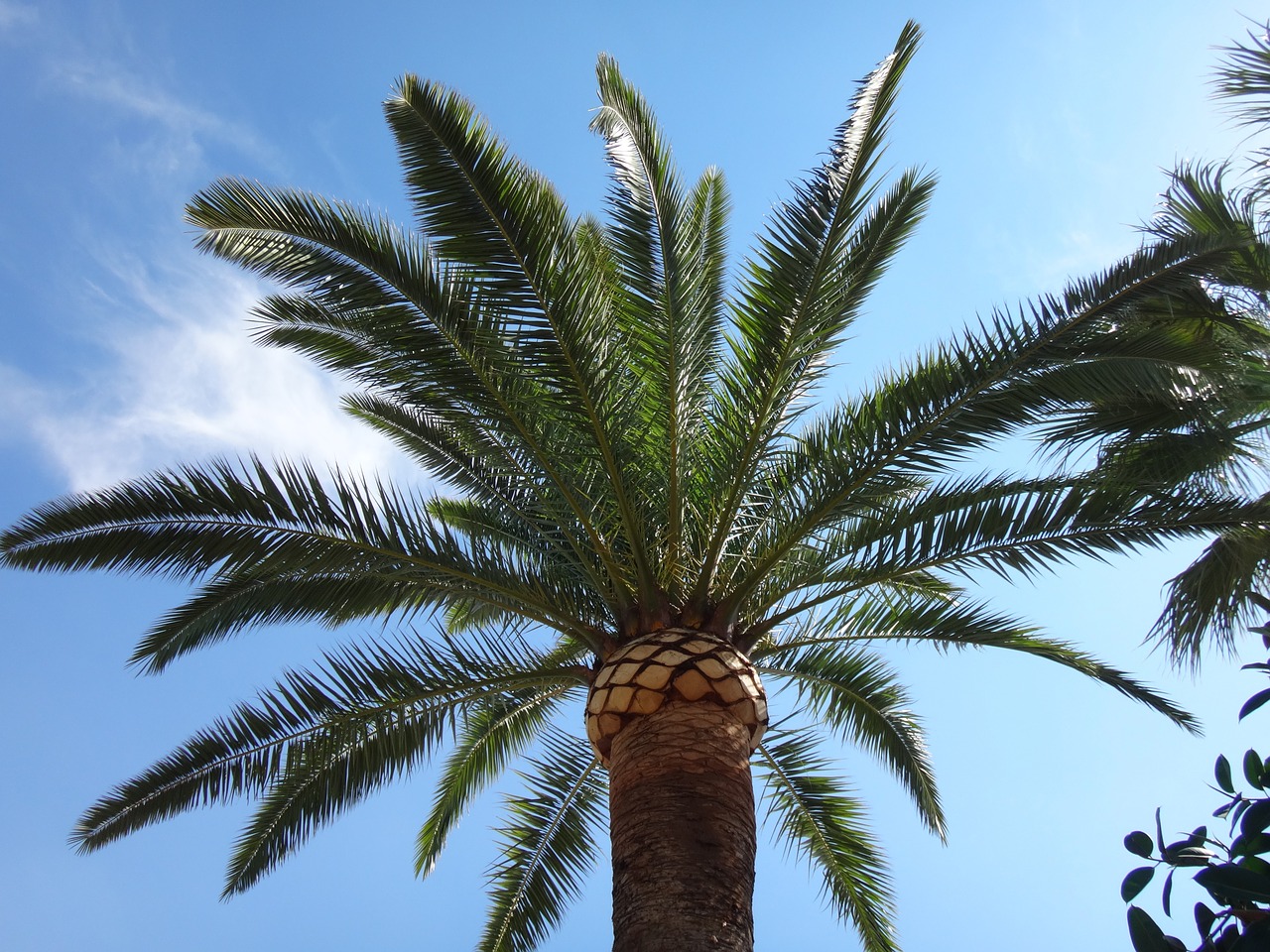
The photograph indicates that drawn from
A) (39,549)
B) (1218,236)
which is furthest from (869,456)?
(39,549)

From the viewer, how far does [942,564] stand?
712 cm

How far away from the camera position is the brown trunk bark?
5.57 meters

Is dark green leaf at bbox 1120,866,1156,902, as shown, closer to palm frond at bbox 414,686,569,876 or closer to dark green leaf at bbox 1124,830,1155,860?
dark green leaf at bbox 1124,830,1155,860

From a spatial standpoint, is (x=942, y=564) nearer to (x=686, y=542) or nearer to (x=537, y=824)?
(x=686, y=542)

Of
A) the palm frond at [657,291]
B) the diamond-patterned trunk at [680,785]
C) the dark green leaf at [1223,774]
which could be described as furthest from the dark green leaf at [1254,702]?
the palm frond at [657,291]

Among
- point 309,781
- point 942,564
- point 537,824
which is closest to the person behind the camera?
point 942,564

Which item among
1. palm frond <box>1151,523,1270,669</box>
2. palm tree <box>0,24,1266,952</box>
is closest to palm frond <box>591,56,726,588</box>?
palm tree <box>0,24,1266,952</box>

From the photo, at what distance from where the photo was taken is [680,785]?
20.0 feet

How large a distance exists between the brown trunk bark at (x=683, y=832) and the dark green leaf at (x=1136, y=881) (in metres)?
3.89

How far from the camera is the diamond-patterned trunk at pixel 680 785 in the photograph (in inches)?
221

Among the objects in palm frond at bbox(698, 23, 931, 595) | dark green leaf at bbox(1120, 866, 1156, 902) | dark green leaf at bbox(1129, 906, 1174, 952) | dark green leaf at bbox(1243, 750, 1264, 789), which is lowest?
dark green leaf at bbox(1129, 906, 1174, 952)

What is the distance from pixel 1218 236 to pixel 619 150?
3796 millimetres

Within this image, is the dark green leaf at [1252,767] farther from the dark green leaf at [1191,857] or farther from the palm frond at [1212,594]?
Result: the palm frond at [1212,594]

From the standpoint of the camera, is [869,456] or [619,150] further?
[619,150]
